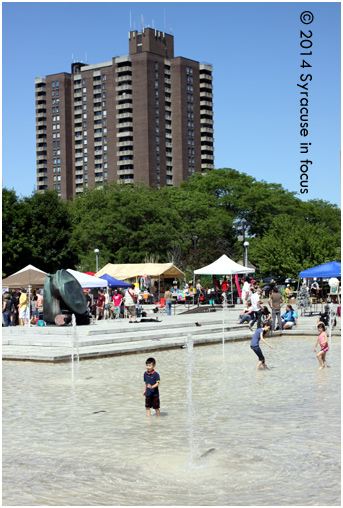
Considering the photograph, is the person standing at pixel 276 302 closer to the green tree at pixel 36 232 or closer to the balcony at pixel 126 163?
the green tree at pixel 36 232

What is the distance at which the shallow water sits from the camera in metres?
6.43

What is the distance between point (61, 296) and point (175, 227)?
1610 inches

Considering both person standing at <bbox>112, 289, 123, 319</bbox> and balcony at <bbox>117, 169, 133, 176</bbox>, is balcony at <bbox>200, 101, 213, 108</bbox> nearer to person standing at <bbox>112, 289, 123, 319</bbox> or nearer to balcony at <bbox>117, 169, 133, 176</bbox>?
balcony at <bbox>117, 169, 133, 176</bbox>

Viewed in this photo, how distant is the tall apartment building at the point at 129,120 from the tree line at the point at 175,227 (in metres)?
39.3

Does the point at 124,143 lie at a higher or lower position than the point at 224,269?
higher

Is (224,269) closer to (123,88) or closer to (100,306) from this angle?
(100,306)

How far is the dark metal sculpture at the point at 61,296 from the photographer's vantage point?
26.0 metres

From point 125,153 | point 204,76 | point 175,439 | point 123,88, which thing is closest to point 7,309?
point 175,439

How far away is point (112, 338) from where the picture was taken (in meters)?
20.7

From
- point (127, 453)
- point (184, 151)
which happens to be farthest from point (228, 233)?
point (127, 453)

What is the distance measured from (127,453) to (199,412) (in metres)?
2.52

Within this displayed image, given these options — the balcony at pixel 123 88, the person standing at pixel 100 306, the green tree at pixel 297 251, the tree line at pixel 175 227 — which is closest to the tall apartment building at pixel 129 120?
the balcony at pixel 123 88

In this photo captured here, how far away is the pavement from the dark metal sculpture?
2.28ft

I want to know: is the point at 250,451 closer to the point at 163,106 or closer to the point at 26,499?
the point at 26,499
